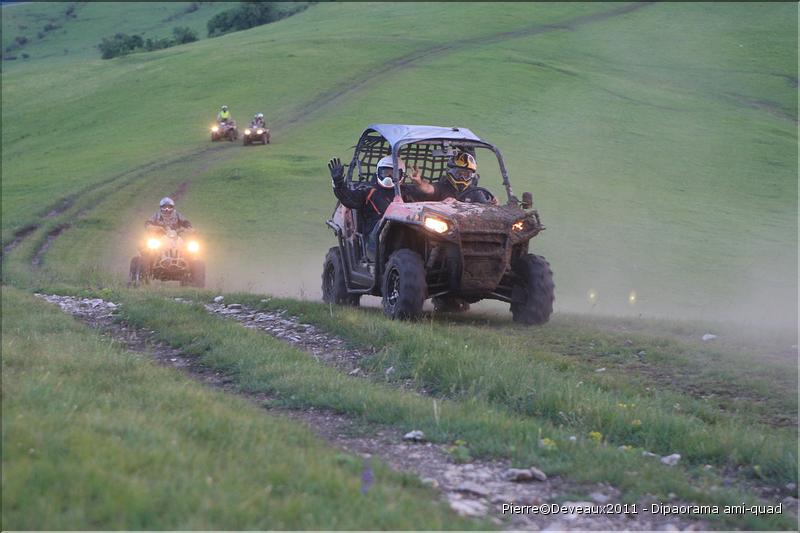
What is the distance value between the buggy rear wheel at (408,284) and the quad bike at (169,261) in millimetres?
8405

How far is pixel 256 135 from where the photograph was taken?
1763 inches

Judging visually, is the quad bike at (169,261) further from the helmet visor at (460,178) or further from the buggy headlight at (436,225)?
the buggy headlight at (436,225)

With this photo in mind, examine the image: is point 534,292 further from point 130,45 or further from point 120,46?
point 130,45

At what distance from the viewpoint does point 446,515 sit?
5430 mm

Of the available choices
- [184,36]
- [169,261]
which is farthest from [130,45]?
[169,261]

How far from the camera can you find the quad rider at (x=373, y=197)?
44.3 feet

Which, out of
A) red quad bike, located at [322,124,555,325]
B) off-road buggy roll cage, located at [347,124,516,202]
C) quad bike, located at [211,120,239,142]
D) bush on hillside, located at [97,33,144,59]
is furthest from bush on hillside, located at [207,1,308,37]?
red quad bike, located at [322,124,555,325]

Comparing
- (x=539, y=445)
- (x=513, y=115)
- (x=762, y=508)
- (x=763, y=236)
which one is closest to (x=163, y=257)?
(x=539, y=445)

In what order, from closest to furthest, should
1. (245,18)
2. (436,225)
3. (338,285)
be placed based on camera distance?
(436,225) < (338,285) < (245,18)

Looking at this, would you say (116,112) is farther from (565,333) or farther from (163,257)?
(565,333)

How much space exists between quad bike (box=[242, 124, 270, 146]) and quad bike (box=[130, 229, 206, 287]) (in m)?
25.2

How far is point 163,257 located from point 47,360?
11.5m

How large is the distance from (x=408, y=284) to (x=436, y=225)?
0.79 meters

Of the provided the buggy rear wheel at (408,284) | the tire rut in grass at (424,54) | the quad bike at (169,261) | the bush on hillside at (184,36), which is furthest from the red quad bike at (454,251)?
the bush on hillside at (184,36)
